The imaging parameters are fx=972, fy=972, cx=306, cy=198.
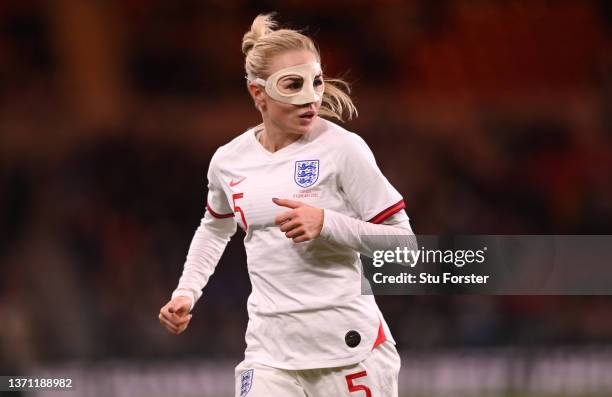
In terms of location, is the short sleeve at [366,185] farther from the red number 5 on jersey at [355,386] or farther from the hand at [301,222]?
the red number 5 on jersey at [355,386]

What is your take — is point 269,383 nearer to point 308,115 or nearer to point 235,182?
point 235,182

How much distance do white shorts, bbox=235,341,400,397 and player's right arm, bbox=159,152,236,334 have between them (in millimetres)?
392

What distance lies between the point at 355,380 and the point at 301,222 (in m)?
0.58

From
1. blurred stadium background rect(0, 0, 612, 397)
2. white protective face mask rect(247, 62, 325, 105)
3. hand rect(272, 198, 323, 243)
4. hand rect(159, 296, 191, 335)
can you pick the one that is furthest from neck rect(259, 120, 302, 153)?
blurred stadium background rect(0, 0, 612, 397)

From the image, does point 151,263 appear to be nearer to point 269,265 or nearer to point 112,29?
point 112,29

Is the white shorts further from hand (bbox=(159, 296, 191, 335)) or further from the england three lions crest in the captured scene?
the england three lions crest

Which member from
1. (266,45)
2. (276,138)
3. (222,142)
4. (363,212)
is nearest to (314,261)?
(363,212)

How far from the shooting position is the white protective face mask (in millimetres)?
3238

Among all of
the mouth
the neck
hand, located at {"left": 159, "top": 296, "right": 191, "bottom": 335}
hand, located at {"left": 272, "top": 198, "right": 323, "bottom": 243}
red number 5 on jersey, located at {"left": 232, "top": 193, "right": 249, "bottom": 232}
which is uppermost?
the mouth

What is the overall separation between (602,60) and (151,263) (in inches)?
188

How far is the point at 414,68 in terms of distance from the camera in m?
9.34

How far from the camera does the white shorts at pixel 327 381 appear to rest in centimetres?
312

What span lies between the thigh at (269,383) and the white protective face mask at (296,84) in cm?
89

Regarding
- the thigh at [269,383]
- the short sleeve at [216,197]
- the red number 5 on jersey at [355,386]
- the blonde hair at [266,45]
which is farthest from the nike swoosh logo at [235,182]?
the red number 5 on jersey at [355,386]
